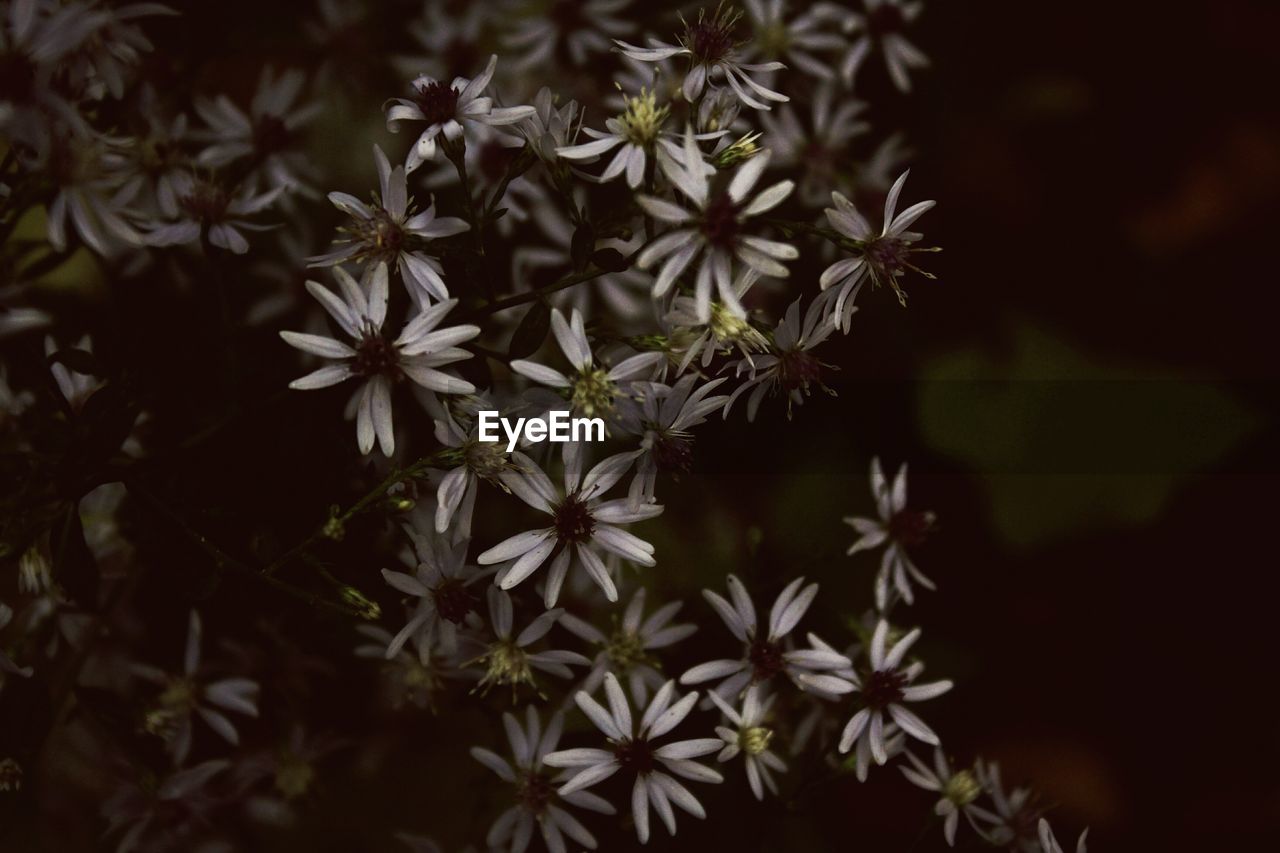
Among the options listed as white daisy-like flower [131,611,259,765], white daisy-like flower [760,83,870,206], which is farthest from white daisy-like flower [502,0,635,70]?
white daisy-like flower [131,611,259,765]

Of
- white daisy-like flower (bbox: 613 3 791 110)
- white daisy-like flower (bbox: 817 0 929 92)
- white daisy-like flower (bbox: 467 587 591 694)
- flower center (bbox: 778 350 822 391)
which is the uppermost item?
white daisy-like flower (bbox: 613 3 791 110)

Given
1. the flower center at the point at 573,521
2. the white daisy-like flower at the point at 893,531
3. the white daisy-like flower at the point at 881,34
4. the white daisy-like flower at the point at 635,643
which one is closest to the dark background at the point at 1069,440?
the white daisy-like flower at the point at 881,34

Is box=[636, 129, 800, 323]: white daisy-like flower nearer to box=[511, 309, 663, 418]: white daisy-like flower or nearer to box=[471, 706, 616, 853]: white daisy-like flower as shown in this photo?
box=[511, 309, 663, 418]: white daisy-like flower

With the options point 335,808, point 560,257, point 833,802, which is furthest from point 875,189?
point 335,808

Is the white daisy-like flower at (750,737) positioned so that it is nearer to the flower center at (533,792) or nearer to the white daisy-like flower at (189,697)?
the flower center at (533,792)

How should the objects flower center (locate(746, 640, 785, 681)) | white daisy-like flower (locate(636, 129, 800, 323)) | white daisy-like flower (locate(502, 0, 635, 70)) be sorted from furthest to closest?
1. white daisy-like flower (locate(502, 0, 635, 70))
2. flower center (locate(746, 640, 785, 681))
3. white daisy-like flower (locate(636, 129, 800, 323))

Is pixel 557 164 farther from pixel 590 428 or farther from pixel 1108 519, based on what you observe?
pixel 1108 519

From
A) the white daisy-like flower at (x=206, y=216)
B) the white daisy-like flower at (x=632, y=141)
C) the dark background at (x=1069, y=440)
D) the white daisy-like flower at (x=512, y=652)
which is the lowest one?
the dark background at (x=1069, y=440)
